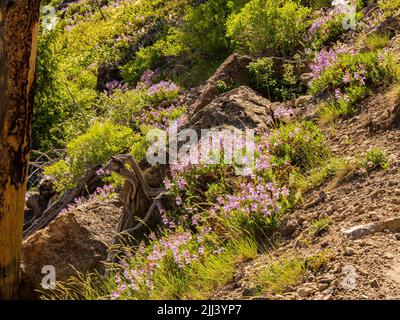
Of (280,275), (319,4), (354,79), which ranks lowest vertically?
(280,275)

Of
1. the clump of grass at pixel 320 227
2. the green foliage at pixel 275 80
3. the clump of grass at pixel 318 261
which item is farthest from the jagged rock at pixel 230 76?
the clump of grass at pixel 318 261

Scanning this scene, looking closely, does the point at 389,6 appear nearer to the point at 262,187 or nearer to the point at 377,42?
the point at 377,42

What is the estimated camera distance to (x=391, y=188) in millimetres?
5820

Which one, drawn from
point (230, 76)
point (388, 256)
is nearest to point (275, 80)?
point (230, 76)

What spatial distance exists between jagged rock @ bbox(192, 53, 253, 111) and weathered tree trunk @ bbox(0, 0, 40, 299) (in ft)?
16.5

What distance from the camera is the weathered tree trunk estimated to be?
6.02m

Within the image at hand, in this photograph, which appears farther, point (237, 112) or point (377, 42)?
point (377, 42)

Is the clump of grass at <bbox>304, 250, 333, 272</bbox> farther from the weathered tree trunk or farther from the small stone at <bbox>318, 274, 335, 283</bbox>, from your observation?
the weathered tree trunk

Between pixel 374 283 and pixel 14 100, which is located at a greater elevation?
pixel 14 100

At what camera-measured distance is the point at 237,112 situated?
9.06 m

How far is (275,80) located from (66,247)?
4641 millimetres

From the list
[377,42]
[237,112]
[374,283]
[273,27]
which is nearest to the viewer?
[374,283]

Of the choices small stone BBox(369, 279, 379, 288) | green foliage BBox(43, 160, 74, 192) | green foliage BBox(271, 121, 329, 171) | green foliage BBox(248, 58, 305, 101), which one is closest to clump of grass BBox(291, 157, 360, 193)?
green foliage BBox(271, 121, 329, 171)
